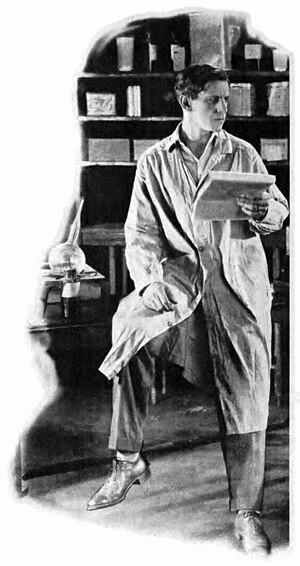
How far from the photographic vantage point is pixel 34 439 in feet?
11.9

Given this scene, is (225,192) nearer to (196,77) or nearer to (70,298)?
(196,77)

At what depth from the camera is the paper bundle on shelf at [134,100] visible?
11.4ft

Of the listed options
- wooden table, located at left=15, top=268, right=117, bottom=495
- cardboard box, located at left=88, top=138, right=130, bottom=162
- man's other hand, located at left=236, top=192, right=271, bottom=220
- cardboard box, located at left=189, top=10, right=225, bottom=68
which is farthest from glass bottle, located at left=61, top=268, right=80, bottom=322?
cardboard box, located at left=189, top=10, right=225, bottom=68

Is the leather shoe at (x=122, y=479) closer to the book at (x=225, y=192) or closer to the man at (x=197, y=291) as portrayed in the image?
the man at (x=197, y=291)

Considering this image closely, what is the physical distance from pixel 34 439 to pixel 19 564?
1.69 feet

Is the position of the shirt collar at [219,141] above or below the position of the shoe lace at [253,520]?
above

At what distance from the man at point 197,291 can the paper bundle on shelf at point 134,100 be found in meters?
0.14

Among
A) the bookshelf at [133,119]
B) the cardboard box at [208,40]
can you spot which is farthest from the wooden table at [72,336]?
the cardboard box at [208,40]

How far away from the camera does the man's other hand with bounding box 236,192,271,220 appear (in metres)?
3.42

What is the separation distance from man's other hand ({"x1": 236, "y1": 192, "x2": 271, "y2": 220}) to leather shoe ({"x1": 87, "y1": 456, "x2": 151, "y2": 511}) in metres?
1.01

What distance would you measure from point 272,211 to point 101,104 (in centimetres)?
74

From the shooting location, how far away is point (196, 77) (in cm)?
343

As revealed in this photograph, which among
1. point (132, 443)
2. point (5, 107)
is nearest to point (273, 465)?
point (132, 443)

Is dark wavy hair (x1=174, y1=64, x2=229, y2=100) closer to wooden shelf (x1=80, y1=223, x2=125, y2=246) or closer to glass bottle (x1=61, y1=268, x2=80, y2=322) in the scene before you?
wooden shelf (x1=80, y1=223, x2=125, y2=246)
